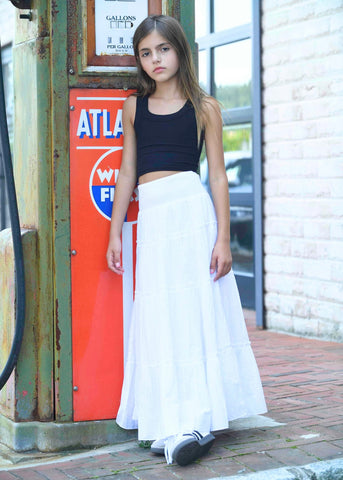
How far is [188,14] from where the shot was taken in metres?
4.04

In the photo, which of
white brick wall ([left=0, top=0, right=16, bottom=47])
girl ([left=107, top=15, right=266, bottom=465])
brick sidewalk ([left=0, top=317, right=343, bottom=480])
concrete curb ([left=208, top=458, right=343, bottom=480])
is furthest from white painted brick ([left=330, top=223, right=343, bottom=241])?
white brick wall ([left=0, top=0, right=16, bottom=47])

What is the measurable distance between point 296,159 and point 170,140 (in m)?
3.45

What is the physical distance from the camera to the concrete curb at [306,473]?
11.0 feet

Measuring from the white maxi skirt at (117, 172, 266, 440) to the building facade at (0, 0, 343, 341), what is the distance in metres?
3.05

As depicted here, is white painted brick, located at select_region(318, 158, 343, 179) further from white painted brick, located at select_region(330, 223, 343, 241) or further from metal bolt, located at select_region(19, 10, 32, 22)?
metal bolt, located at select_region(19, 10, 32, 22)

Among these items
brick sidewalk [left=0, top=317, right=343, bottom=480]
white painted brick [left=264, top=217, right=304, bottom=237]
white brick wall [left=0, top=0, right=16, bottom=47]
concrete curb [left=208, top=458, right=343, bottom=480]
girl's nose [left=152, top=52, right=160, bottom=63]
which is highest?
white brick wall [left=0, top=0, right=16, bottom=47]

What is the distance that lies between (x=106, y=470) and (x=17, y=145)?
5.26 ft

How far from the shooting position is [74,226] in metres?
3.95

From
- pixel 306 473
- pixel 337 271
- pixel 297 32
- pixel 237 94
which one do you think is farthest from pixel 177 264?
pixel 237 94

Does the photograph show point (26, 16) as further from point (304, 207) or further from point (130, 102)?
point (304, 207)

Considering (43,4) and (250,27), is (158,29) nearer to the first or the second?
(43,4)

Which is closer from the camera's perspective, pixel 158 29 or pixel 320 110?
pixel 158 29

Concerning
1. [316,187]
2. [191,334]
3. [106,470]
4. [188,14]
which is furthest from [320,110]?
[106,470]

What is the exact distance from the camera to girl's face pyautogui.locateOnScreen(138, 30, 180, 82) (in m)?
3.76
